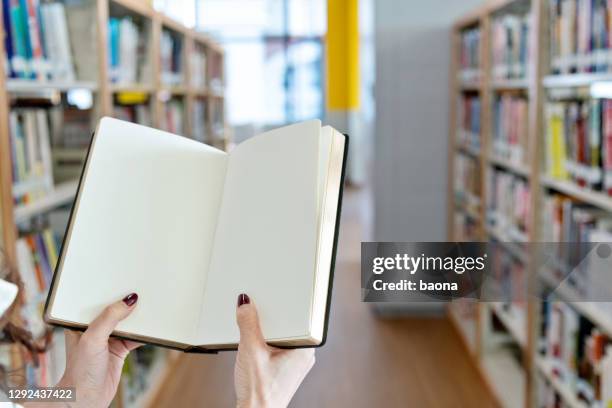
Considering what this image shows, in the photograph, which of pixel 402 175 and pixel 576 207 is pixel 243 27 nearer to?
pixel 402 175

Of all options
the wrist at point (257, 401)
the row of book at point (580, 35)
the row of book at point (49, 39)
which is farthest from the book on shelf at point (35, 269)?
the row of book at point (580, 35)

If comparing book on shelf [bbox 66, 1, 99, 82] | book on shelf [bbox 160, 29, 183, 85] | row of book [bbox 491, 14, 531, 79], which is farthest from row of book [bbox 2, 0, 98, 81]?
row of book [bbox 491, 14, 531, 79]

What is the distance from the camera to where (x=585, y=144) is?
5.99 feet

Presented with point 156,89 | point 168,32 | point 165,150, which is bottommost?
point 165,150

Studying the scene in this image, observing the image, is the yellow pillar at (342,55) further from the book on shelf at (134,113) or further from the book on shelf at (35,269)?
the book on shelf at (35,269)

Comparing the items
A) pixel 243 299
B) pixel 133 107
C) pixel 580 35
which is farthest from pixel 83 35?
pixel 243 299

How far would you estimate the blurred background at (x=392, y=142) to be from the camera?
68.2 inches

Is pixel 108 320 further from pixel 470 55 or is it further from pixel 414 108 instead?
pixel 414 108

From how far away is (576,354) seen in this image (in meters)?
1.92

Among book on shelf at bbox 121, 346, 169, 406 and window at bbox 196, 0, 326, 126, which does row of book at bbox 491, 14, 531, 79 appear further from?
book on shelf at bbox 121, 346, 169, 406

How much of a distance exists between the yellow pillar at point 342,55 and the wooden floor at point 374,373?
5.55ft

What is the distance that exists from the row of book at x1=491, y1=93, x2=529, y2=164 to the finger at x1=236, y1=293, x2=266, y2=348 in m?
1.86

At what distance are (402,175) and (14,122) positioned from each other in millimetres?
2336

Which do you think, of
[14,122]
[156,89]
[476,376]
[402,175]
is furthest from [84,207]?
[402,175]
